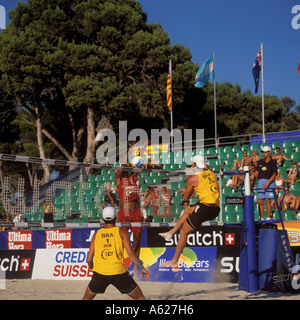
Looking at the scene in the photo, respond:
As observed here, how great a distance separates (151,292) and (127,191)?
6.70ft

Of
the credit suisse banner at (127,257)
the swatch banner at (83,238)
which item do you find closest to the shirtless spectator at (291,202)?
the swatch banner at (83,238)

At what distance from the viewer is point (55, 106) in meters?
32.8

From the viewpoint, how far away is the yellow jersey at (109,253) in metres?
5.68

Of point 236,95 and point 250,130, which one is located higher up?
point 236,95

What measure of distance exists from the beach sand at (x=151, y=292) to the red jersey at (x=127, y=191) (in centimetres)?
166

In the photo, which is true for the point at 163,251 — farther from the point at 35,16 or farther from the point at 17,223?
the point at 35,16

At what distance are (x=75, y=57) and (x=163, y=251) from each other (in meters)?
21.9

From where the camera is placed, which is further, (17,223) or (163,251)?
(163,251)

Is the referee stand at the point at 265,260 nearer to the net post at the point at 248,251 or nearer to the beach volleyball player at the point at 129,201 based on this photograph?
the net post at the point at 248,251

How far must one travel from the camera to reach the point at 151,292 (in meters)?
8.26

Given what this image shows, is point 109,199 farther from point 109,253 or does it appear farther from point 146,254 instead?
point 109,253

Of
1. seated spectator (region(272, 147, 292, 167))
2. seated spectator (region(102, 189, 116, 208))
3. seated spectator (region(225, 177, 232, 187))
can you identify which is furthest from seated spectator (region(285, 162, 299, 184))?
seated spectator (region(102, 189, 116, 208))
